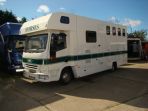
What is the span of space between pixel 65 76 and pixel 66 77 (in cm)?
10

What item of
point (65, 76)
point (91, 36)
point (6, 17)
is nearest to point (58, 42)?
point (65, 76)

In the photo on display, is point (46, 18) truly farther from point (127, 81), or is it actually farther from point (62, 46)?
point (127, 81)

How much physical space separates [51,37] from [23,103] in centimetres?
309

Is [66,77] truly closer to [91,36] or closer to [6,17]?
[91,36]

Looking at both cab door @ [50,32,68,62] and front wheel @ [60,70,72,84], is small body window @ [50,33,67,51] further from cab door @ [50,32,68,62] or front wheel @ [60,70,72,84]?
front wheel @ [60,70,72,84]

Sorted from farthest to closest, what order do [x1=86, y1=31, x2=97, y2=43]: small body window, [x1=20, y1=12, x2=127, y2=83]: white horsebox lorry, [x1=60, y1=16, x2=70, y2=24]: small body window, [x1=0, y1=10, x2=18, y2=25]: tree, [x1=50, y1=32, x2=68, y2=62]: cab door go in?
[x1=0, y1=10, x2=18, y2=25]: tree, [x1=86, y1=31, x2=97, y2=43]: small body window, [x1=60, y1=16, x2=70, y2=24]: small body window, [x1=50, y1=32, x2=68, y2=62]: cab door, [x1=20, y1=12, x2=127, y2=83]: white horsebox lorry

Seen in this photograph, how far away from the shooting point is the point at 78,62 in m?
9.77

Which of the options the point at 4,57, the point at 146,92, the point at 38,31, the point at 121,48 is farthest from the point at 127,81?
the point at 4,57

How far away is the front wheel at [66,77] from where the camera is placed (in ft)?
30.5

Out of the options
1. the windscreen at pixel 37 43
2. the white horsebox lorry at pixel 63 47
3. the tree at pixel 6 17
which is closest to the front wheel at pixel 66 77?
the white horsebox lorry at pixel 63 47

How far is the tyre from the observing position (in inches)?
366

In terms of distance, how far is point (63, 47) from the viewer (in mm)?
9133

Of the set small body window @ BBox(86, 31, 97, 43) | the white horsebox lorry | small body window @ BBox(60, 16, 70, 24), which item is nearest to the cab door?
the white horsebox lorry

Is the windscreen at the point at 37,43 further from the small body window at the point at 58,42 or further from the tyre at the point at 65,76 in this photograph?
the tyre at the point at 65,76
